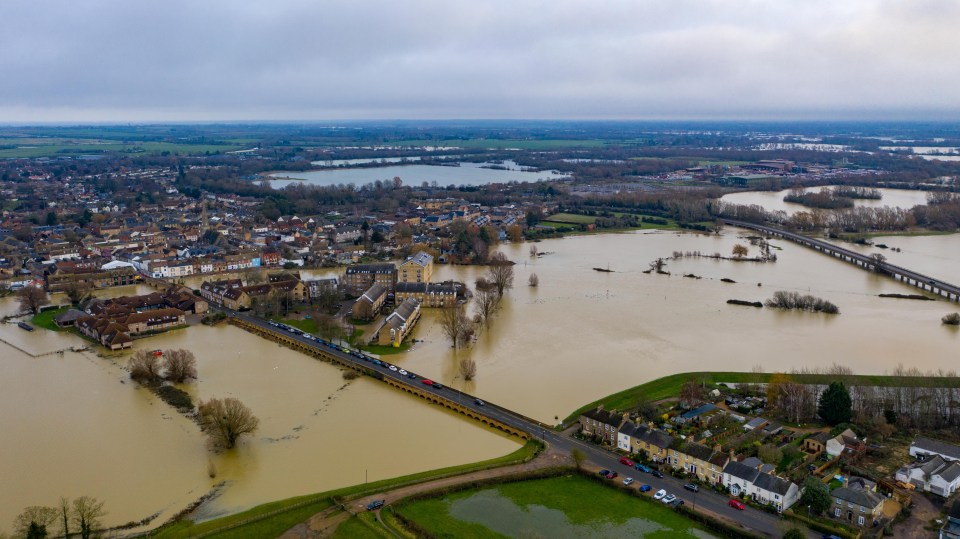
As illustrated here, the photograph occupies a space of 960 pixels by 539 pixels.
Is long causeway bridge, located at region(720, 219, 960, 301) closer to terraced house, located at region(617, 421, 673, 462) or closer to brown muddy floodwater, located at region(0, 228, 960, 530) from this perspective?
brown muddy floodwater, located at region(0, 228, 960, 530)

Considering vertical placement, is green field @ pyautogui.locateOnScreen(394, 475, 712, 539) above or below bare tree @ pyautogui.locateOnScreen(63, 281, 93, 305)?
below

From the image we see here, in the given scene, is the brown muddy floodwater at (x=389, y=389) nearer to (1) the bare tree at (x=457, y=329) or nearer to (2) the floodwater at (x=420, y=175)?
(1) the bare tree at (x=457, y=329)

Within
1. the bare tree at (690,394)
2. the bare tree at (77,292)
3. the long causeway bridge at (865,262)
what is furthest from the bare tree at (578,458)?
the long causeway bridge at (865,262)

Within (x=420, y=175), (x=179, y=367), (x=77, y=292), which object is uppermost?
(x=420, y=175)

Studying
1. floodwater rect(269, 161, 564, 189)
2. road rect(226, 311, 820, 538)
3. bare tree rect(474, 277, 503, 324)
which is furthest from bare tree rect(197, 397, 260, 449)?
floodwater rect(269, 161, 564, 189)

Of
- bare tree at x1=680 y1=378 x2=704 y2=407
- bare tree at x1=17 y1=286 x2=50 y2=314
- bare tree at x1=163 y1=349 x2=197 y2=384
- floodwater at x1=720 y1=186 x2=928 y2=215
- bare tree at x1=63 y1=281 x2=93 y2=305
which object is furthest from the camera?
floodwater at x1=720 y1=186 x2=928 y2=215

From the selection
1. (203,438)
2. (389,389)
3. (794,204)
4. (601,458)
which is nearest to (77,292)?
Answer: (203,438)

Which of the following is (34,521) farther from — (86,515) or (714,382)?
(714,382)

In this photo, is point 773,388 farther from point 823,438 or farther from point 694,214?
point 694,214
